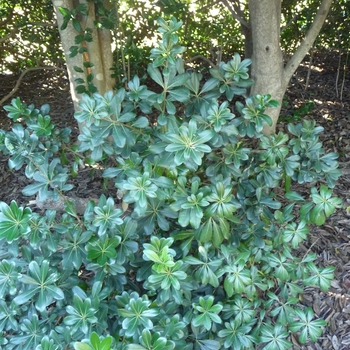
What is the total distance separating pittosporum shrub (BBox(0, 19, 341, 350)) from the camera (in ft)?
4.98

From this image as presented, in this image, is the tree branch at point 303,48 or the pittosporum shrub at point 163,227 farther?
the tree branch at point 303,48

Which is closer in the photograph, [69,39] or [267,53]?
[267,53]

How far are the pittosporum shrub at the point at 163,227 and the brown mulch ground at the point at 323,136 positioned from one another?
531 millimetres

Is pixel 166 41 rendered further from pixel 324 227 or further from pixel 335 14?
pixel 335 14

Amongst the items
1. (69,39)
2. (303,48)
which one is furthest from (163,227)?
(69,39)

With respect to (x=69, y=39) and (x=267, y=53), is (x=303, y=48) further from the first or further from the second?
(x=69, y=39)

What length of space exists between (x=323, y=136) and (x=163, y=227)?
2.26 meters

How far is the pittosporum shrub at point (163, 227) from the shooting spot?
1517mm

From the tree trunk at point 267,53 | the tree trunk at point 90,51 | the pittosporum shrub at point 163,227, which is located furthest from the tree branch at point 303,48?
the tree trunk at point 90,51

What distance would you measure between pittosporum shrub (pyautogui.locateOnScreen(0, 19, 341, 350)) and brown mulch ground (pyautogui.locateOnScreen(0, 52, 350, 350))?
0.53 m

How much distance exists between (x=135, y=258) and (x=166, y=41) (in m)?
0.90

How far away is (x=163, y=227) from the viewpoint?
1725 mm

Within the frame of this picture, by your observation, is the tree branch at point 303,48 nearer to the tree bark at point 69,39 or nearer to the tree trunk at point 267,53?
the tree trunk at point 267,53

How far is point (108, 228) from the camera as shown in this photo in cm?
166
